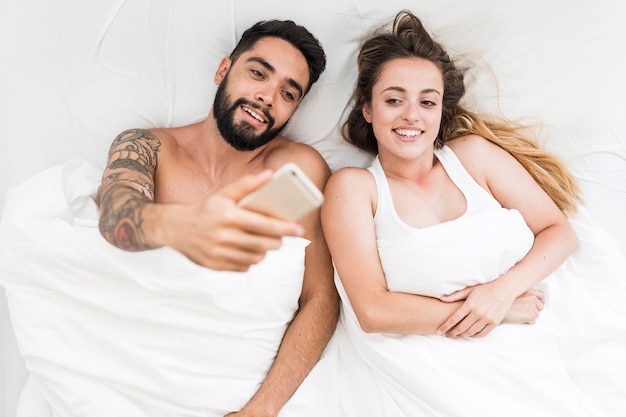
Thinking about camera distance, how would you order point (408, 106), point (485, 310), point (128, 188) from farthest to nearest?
point (408, 106) < point (485, 310) < point (128, 188)

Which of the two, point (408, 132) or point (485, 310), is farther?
point (408, 132)

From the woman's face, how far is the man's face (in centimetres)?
25

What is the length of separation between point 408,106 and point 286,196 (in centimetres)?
74

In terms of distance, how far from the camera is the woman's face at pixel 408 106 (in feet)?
4.99

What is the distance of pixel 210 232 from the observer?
0.94 metres

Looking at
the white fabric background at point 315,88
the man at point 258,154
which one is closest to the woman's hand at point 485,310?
the man at point 258,154

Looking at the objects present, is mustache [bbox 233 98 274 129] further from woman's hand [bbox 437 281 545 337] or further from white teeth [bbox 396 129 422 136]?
woman's hand [bbox 437 281 545 337]

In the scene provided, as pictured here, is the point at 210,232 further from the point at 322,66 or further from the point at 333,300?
the point at 322,66

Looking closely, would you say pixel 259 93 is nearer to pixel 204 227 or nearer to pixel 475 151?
pixel 475 151

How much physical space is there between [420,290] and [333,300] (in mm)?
276

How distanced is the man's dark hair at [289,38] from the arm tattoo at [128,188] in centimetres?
37

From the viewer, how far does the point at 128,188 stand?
1301 mm

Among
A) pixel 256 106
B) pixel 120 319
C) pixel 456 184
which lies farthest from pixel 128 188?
pixel 456 184

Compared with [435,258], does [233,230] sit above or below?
above
